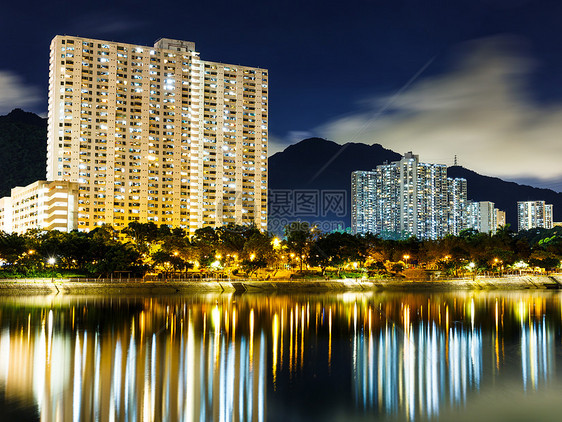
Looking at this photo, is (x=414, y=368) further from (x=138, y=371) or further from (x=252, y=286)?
(x=252, y=286)

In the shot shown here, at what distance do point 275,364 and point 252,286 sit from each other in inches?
1584

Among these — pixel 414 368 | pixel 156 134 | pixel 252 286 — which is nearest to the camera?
pixel 414 368

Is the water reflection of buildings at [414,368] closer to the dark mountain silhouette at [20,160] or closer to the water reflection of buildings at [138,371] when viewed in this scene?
the water reflection of buildings at [138,371]

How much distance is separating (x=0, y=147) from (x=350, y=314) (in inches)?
7405

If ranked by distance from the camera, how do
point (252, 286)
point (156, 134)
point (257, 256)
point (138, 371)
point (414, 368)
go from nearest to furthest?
point (138, 371) → point (414, 368) → point (252, 286) → point (257, 256) → point (156, 134)

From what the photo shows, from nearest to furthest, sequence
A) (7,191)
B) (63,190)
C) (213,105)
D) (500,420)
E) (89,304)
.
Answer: (500,420), (89,304), (63,190), (213,105), (7,191)

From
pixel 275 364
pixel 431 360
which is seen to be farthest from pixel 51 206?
pixel 431 360

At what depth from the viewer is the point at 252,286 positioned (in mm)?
64750

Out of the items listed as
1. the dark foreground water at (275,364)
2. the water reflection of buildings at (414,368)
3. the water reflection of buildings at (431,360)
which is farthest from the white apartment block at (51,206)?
the water reflection of buildings at (414,368)

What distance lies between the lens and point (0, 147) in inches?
7667

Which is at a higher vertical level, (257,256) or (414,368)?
(257,256)

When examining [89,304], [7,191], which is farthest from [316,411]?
[7,191]

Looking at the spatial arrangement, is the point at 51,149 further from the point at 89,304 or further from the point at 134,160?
the point at 89,304

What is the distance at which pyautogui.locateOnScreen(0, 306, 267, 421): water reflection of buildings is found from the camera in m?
17.0
